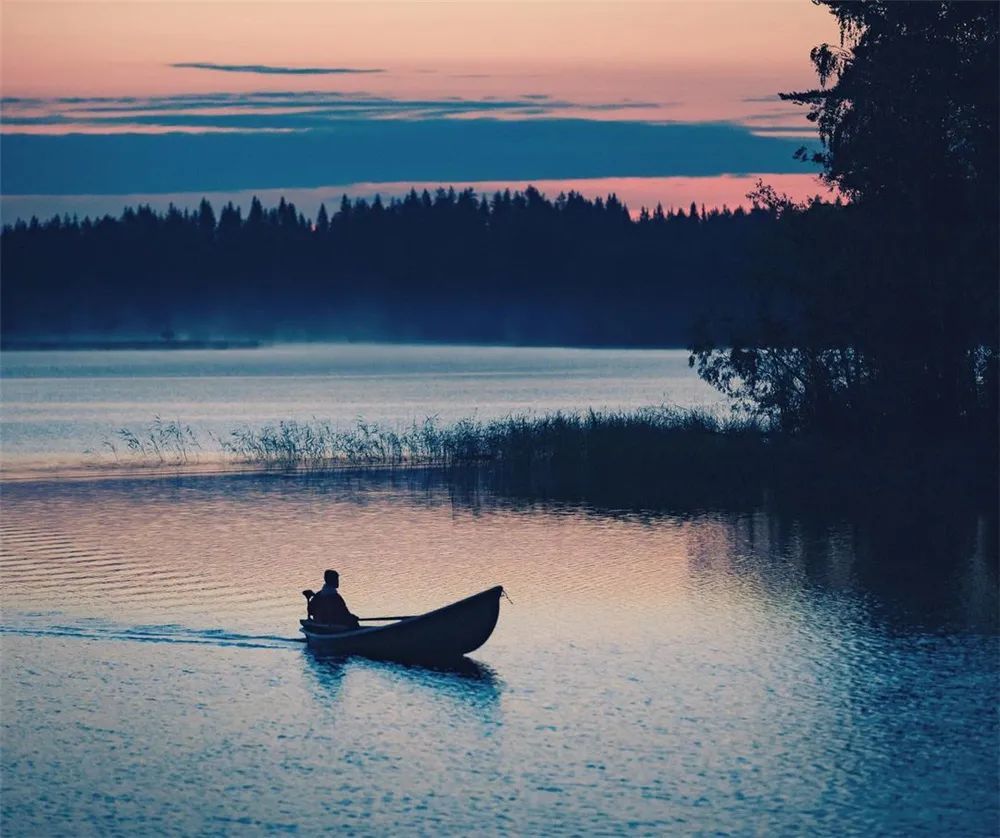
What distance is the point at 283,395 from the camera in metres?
114

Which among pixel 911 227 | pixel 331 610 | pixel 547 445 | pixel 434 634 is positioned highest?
pixel 911 227

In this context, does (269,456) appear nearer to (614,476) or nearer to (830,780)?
(614,476)

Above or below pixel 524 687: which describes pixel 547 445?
above

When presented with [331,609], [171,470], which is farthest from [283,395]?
[331,609]

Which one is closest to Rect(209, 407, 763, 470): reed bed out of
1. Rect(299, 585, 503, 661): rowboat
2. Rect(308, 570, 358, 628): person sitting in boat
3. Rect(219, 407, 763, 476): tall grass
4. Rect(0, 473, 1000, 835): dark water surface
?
Rect(219, 407, 763, 476): tall grass

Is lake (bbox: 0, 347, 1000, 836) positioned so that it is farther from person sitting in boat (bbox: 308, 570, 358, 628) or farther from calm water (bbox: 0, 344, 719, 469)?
calm water (bbox: 0, 344, 719, 469)

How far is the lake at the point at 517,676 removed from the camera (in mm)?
16953

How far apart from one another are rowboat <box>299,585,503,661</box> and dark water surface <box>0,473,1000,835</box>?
0.41 m

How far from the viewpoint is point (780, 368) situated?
1850 inches

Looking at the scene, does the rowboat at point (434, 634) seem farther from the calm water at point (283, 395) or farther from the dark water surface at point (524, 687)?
the calm water at point (283, 395)

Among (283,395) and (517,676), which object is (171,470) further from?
(283,395)

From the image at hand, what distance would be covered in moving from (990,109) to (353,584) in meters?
23.4

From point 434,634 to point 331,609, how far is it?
190 cm

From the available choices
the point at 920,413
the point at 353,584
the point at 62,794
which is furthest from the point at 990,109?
the point at 62,794
